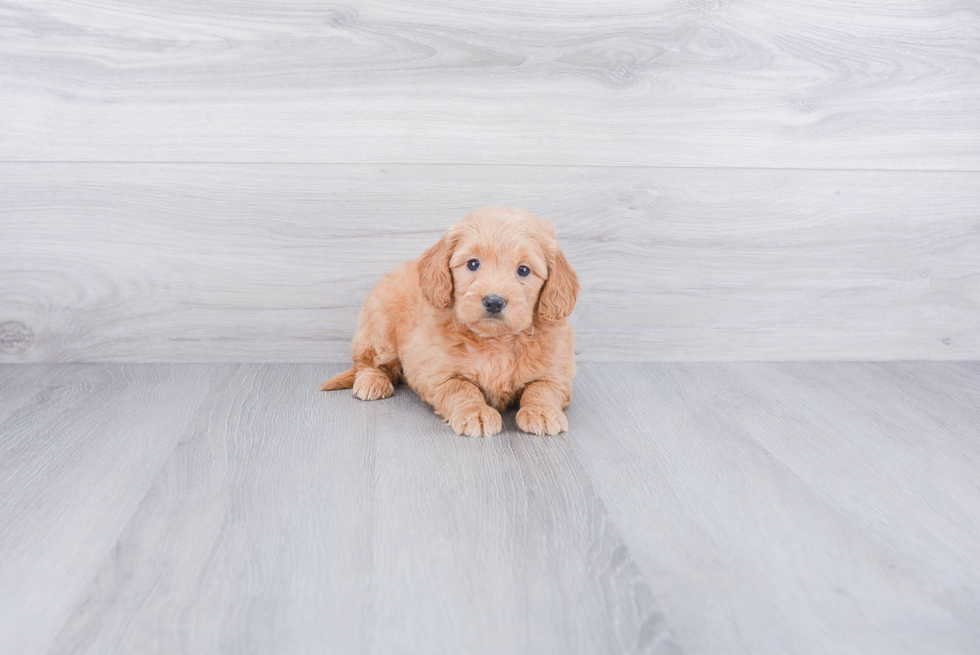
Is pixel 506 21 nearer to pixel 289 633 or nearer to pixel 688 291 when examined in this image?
pixel 688 291

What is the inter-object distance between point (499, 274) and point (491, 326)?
0.12 metres

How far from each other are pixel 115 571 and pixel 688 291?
172cm

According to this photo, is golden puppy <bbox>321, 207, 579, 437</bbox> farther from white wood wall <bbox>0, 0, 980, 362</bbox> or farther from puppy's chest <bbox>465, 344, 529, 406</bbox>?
white wood wall <bbox>0, 0, 980, 362</bbox>

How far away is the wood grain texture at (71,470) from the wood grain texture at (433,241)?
18 cm

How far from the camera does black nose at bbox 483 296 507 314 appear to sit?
5.33ft

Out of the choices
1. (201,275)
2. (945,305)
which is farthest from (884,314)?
(201,275)

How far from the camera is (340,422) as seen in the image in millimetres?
1742

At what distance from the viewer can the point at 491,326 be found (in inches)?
65.7

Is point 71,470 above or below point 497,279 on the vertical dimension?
below

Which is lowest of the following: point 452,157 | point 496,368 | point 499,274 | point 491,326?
point 496,368

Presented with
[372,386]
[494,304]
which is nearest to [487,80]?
[494,304]

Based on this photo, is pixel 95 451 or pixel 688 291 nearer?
pixel 95 451

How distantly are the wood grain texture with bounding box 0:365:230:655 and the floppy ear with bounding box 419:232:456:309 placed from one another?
628 millimetres

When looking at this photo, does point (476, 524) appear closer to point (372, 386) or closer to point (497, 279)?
point (497, 279)
